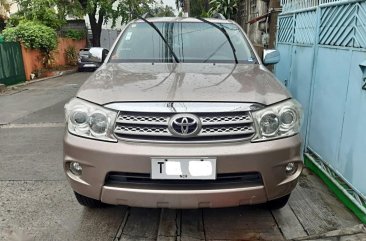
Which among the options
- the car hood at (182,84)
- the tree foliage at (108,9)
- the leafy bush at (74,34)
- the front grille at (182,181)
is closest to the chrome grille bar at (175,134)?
the car hood at (182,84)

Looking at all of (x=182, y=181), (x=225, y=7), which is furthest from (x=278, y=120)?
(x=225, y=7)

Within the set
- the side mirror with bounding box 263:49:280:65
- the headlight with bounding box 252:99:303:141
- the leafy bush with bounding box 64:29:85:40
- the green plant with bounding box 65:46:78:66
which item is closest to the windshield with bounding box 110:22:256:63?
the side mirror with bounding box 263:49:280:65

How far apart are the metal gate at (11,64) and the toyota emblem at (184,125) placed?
1105 centimetres

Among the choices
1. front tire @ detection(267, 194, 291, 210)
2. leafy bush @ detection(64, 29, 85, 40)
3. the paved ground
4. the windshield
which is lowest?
the paved ground

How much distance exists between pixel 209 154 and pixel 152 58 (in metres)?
1.63

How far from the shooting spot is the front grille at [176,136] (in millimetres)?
2473

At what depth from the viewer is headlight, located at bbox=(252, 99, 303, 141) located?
2545 millimetres

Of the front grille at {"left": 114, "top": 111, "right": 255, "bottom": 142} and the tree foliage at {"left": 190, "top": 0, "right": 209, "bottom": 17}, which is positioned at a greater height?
the tree foliage at {"left": 190, "top": 0, "right": 209, "bottom": 17}

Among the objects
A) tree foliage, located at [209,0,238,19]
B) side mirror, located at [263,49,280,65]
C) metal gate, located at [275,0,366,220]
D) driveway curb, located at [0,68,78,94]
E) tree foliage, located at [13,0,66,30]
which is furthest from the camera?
tree foliage, located at [209,0,238,19]

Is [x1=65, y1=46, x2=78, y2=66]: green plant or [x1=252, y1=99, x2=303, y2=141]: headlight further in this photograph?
[x1=65, y1=46, x2=78, y2=66]: green plant

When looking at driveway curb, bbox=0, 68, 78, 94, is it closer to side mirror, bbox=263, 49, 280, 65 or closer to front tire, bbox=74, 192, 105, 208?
front tire, bbox=74, 192, 105, 208

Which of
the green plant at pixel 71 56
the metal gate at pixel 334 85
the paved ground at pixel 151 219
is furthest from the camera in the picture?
the green plant at pixel 71 56

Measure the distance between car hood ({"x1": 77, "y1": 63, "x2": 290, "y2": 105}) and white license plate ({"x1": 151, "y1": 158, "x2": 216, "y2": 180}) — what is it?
0.43 meters

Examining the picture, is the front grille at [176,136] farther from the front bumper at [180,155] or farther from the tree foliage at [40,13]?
the tree foliage at [40,13]
